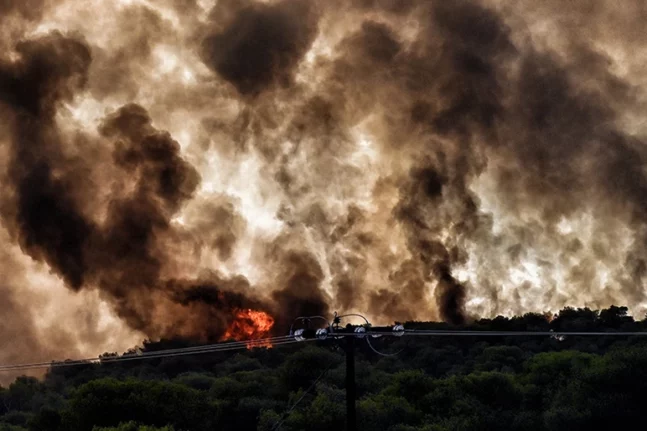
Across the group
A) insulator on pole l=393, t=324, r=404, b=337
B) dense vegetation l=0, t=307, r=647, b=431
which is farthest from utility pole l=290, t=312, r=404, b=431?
dense vegetation l=0, t=307, r=647, b=431

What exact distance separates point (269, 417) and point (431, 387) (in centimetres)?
2309

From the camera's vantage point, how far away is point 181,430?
90.2m

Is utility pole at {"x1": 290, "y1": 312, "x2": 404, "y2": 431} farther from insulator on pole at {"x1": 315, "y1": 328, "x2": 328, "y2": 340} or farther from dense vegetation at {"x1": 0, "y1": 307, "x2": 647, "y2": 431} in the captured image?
dense vegetation at {"x1": 0, "y1": 307, "x2": 647, "y2": 431}

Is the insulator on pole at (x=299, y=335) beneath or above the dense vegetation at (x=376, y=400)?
beneath

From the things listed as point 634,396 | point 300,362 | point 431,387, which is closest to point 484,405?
point 431,387

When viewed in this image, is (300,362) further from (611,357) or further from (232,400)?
(611,357)

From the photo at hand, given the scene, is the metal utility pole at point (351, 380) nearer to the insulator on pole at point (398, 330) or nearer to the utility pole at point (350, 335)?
the utility pole at point (350, 335)

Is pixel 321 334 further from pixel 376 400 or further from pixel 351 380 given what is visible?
pixel 376 400

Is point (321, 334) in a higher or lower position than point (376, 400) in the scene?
lower

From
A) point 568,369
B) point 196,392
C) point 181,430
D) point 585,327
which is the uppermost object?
point 585,327

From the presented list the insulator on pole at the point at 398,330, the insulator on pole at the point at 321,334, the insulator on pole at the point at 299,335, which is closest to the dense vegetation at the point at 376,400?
the insulator on pole at the point at 299,335

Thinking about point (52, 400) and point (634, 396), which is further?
point (52, 400)

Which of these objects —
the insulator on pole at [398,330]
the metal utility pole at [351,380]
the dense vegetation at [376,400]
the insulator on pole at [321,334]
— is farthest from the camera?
the dense vegetation at [376,400]

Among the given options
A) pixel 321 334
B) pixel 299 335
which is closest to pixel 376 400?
pixel 299 335
